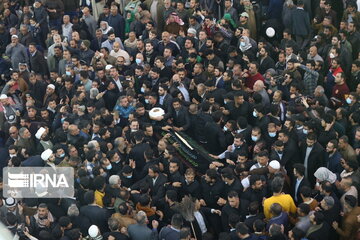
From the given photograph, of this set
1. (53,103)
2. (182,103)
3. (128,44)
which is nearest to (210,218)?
(182,103)

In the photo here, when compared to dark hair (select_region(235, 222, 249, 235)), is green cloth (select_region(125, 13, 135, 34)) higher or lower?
lower

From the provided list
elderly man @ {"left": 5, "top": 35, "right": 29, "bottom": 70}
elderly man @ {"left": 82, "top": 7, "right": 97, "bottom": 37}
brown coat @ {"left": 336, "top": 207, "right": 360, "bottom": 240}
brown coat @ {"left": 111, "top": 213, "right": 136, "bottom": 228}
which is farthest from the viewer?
elderly man @ {"left": 82, "top": 7, "right": 97, "bottom": 37}

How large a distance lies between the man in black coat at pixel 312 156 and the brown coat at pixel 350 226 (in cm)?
145

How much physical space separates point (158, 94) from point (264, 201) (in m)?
3.75

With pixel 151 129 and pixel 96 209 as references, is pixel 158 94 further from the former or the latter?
pixel 96 209

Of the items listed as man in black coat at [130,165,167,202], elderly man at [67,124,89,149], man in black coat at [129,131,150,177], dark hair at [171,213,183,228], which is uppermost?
dark hair at [171,213,183,228]

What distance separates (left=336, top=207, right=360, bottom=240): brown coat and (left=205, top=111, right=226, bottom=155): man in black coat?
2.62 meters

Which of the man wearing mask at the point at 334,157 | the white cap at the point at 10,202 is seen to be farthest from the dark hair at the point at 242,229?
the white cap at the point at 10,202

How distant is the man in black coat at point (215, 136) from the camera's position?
1151 centimetres

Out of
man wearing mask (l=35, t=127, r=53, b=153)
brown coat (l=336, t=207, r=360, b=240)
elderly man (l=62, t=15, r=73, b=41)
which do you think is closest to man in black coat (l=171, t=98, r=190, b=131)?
man wearing mask (l=35, t=127, r=53, b=153)

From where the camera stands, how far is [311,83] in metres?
12.8

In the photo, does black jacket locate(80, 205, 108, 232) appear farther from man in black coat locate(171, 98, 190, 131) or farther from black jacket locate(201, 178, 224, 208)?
man in black coat locate(171, 98, 190, 131)

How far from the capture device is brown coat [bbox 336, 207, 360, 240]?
9391 mm

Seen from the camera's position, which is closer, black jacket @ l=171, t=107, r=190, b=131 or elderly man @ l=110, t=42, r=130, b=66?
black jacket @ l=171, t=107, r=190, b=131
